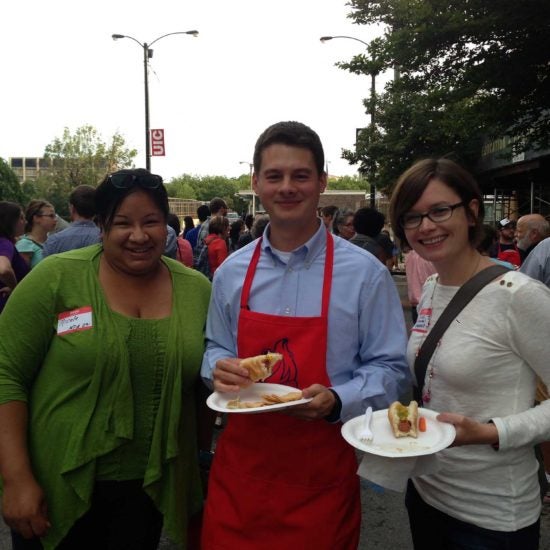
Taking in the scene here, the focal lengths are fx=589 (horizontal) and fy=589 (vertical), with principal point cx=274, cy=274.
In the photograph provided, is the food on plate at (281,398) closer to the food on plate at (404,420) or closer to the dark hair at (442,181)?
the food on plate at (404,420)

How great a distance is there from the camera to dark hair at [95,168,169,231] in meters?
2.13

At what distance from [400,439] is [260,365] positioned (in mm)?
485

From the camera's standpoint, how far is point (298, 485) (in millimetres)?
2008

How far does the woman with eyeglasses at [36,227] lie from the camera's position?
6.07m

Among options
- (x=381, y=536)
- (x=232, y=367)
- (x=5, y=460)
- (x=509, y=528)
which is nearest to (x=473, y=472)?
(x=509, y=528)

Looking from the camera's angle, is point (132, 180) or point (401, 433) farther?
point (132, 180)

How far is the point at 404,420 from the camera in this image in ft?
5.73

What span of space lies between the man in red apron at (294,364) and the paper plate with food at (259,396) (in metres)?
0.04

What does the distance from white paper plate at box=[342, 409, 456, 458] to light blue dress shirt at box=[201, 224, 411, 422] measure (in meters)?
0.13

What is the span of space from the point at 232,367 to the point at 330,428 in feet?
1.39

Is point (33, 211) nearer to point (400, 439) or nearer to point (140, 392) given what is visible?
point (140, 392)

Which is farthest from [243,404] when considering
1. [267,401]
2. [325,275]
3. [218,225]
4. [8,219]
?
[218,225]

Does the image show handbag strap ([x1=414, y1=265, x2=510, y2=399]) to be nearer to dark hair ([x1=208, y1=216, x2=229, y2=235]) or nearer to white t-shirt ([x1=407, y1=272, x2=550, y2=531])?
white t-shirt ([x1=407, y1=272, x2=550, y2=531])

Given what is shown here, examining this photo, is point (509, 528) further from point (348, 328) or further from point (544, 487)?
point (348, 328)
